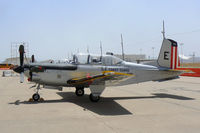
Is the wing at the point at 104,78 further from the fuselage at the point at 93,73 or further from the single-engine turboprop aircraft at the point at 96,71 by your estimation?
the fuselage at the point at 93,73

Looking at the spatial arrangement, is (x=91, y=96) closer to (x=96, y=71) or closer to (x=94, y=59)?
(x=96, y=71)

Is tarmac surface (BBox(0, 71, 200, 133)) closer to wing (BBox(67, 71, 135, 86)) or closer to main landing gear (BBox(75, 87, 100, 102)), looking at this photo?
wing (BBox(67, 71, 135, 86))

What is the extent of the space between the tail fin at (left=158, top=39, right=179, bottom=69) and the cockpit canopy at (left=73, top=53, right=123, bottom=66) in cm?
305

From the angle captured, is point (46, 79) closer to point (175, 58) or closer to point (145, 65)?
point (145, 65)

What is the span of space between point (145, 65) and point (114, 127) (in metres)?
6.51

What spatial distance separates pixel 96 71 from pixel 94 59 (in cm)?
63

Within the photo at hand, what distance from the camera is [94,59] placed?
34.0 feet

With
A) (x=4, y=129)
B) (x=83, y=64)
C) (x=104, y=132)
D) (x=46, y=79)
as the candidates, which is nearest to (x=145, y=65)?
(x=83, y=64)

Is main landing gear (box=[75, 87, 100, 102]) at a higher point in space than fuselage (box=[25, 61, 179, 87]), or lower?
lower

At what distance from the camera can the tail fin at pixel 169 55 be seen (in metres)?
11.9

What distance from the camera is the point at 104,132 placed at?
5219 mm

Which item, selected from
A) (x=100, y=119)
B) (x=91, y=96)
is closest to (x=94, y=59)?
(x=91, y=96)

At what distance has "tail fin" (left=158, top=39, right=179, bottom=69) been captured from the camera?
39.0ft

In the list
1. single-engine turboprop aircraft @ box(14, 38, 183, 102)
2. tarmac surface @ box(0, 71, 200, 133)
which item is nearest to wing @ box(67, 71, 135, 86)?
single-engine turboprop aircraft @ box(14, 38, 183, 102)
